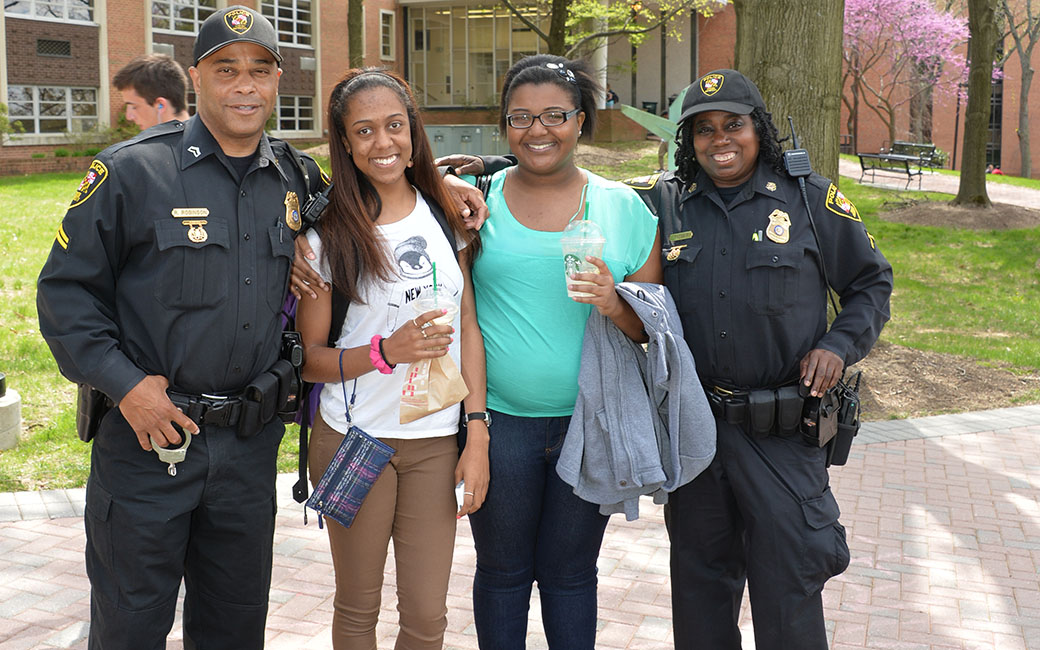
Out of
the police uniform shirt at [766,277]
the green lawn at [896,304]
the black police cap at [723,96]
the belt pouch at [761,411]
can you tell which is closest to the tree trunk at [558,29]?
the green lawn at [896,304]

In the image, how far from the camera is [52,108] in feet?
83.3

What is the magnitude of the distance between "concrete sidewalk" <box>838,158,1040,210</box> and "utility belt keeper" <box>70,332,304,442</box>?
20259 mm

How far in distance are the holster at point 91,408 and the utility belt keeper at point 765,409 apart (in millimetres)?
1915

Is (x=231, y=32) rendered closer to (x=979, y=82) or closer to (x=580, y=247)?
(x=580, y=247)

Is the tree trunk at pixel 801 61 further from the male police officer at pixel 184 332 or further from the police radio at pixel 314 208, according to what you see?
the male police officer at pixel 184 332

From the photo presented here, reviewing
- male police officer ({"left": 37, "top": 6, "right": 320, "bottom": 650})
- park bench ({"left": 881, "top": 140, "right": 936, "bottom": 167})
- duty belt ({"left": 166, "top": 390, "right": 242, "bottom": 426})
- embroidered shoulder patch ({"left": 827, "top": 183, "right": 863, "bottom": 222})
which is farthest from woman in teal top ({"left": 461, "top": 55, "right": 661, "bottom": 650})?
park bench ({"left": 881, "top": 140, "right": 936, "bottom": 167})

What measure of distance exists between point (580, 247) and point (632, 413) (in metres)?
0.59

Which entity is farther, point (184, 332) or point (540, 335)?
point (540, 335)

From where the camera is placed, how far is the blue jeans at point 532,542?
3191 mm

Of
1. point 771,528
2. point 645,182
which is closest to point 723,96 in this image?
point 645,182

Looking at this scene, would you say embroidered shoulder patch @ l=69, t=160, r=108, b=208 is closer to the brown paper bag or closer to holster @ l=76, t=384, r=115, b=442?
holster @ l=76, t=384, r=115, b=442

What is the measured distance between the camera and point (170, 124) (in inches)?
123

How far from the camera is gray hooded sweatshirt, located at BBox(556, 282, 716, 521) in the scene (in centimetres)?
309

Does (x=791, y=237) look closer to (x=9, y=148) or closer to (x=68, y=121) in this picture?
(x=9, y=148)
